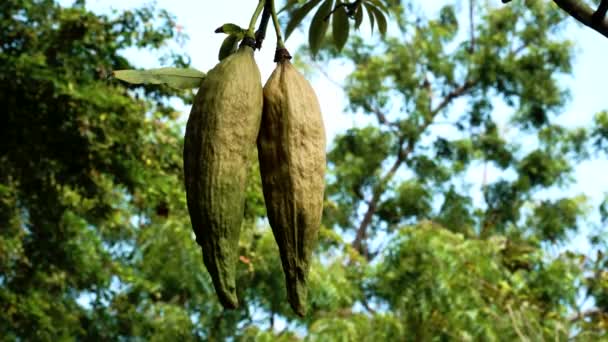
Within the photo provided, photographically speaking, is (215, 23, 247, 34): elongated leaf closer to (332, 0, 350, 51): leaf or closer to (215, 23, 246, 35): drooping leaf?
(215, 23, 246, 35): drooping leaf

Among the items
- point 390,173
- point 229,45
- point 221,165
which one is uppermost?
point 390,173

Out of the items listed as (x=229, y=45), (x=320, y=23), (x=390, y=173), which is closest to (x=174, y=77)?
(x=229, y=45)

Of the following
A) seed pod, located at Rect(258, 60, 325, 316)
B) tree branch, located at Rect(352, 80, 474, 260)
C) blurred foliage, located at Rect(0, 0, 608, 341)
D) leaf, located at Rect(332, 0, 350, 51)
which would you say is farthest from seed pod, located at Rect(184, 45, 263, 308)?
tree branch, located at Rect(352, 80, 474, 260)

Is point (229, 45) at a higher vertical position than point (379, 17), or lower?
lower

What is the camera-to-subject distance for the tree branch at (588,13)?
21.2 inches

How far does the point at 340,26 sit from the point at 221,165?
0.39 meters

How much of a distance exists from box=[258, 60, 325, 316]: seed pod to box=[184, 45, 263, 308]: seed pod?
2 cm

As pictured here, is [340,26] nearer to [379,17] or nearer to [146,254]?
[379,17]

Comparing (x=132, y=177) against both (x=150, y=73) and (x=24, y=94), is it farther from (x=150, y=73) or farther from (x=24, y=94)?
(x=150, y=73)

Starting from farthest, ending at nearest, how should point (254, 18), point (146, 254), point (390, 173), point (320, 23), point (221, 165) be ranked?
1. point (390, 173)
2. point (146, 254)
3. point (320, 23)
4. point (254, 18)
5. point (221, 165)

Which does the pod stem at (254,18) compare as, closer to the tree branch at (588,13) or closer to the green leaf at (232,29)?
the green leaf at (232,29)

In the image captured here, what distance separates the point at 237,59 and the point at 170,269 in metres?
4.64

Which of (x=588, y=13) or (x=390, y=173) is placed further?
(x=390, y=173)

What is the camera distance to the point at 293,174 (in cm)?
48
